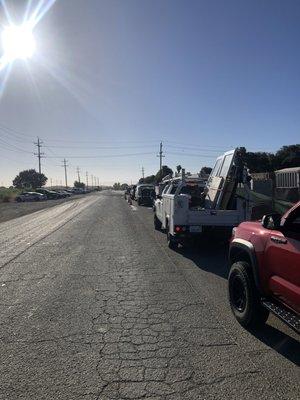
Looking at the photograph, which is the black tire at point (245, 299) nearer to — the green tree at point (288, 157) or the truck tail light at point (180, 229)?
the truck tail light at point (180, 229)

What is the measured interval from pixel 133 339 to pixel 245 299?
149 centimetres

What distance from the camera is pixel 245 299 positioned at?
18.9 feet

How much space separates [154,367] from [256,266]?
1.74 m

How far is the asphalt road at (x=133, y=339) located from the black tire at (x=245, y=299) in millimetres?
141

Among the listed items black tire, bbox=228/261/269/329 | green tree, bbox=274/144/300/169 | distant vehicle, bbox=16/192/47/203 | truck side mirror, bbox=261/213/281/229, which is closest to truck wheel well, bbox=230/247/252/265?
black tire, bbox=228/261/269/329

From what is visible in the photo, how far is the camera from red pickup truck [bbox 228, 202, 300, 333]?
4.63 meters

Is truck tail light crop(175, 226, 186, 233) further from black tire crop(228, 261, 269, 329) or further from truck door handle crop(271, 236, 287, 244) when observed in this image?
truck door handle crop(271, 236, 287, 244)

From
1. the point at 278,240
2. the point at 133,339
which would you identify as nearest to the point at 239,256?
the point at 278,240

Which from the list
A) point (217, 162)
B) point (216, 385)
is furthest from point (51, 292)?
point (217, 162)

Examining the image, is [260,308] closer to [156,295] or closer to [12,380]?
[156,295]

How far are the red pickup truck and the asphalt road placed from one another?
0.30m

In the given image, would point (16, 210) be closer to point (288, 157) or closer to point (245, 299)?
→ point (245, 299)

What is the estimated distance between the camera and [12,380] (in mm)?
4242

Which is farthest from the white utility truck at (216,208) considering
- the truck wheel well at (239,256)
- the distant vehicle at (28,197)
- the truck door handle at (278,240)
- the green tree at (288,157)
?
the green tree at (288,157)
